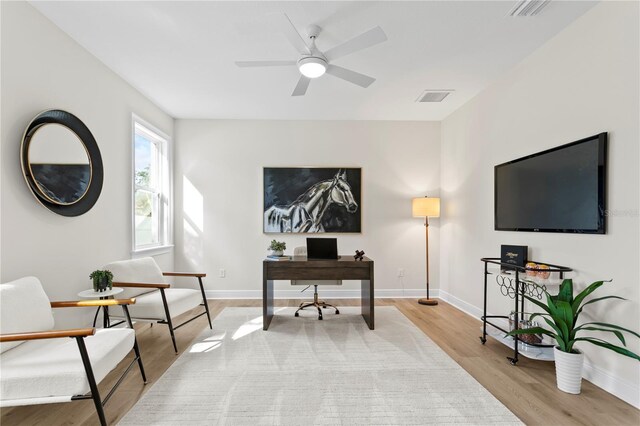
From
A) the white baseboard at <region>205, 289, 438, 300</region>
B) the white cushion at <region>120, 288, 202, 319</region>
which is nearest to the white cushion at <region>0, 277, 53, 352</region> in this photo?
the white cushion at <region>120, 288, 202, 319</region>

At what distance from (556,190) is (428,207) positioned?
1.89 m

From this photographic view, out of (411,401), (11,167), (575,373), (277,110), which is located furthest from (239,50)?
(575,373)

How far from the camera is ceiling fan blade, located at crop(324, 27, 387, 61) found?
2.05 meters

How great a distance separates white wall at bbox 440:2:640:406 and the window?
4179 millimetres

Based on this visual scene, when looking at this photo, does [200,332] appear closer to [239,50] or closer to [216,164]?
[216,164]

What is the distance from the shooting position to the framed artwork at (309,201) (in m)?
4.76

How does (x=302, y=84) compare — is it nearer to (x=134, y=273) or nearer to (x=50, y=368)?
(x=134, y=273)

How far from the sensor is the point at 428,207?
4.43 meters

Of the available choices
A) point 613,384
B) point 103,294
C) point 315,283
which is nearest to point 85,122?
point 103,294

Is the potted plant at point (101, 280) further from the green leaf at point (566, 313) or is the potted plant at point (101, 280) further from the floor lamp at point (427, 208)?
the floor lamp at point (427, 208)

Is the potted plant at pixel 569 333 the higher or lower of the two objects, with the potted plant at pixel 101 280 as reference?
lower

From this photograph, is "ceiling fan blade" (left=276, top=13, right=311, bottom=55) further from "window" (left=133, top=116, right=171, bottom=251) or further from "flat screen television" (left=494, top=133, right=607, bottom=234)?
"window" (left=133, top=116, right=171, bottom=251)

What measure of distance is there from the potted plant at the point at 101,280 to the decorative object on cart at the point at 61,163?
22.6 inches

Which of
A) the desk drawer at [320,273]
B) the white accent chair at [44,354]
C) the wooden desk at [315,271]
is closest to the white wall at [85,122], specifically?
the white accent chair at [44,354]
